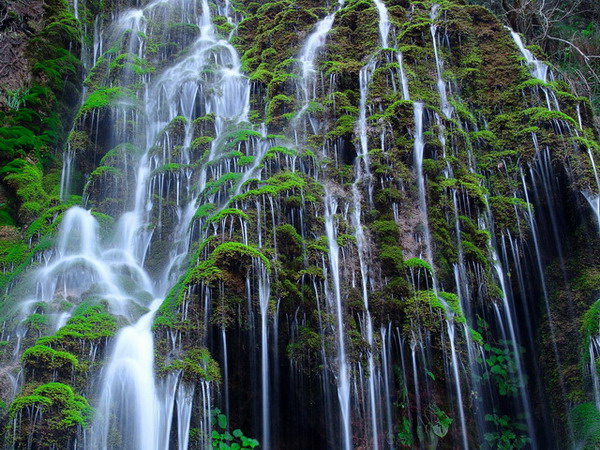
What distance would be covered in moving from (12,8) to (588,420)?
1992cm

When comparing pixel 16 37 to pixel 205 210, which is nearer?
pixel 205 210

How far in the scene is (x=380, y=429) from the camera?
878 cm

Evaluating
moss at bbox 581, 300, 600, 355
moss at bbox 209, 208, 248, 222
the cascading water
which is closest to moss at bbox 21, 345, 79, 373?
the cascading water

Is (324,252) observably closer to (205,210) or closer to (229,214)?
(229,214)

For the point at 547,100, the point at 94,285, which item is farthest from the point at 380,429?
the point at 547,100

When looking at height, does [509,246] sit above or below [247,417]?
above

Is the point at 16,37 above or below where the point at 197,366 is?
above

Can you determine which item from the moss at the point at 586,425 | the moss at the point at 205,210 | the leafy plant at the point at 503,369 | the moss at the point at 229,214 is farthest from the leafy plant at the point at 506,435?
the moss at the point at 205,210

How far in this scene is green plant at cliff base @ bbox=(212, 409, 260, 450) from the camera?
8.17 meters

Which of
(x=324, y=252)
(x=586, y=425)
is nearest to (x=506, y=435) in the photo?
(x=586, y=425)

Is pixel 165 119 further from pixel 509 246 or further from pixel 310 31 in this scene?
pixel 509 246

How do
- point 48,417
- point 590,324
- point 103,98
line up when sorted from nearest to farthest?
point 48,417 → point 590,324 → point 103,98

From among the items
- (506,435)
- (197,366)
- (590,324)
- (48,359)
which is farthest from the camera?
(506,435)

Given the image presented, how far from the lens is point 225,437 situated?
8273 mm
